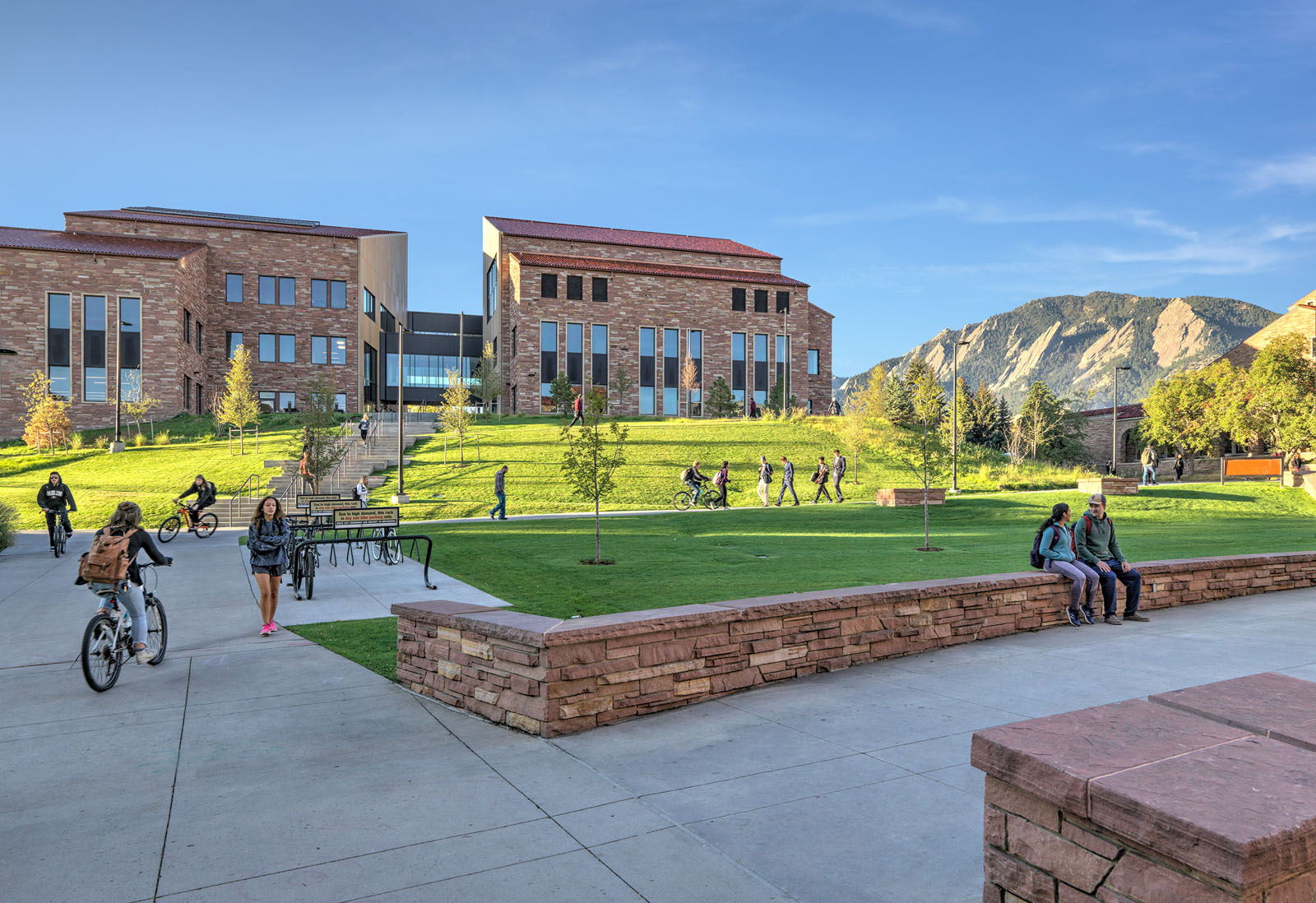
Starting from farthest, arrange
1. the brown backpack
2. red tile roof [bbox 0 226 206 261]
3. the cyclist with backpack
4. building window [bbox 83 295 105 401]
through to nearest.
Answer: building window [bbox 83 295 105 401] → red tile roof [bbox 0 226 206 261] → the cyclist with backpack → the brown backpack

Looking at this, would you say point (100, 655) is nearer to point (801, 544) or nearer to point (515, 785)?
point (515, 785)

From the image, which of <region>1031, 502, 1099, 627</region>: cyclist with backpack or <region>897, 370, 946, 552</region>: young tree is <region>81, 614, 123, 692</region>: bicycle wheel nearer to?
<region>1031, 502, 1099, 627</region>: cyclist with backpack

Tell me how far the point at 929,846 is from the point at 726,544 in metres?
13.4

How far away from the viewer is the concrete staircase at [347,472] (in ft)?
84.0

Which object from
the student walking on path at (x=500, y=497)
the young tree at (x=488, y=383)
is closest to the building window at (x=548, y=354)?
the young tree at (x=488, y=383)

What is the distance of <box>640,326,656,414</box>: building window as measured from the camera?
59750mm

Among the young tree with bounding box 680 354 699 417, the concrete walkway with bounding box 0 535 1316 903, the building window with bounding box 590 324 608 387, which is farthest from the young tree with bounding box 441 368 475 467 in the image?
the concrete walkway with bounding box 0 535 1316 903

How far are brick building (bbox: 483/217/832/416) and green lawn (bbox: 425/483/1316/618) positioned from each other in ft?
115

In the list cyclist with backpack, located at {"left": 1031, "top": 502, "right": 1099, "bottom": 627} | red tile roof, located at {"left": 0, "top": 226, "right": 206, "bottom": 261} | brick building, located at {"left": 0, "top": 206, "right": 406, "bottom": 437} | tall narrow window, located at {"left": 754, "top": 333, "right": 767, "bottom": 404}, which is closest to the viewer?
cyclist with backpack, located at {"left": 1031, "top": 502, "right": 1099, "bottom": 627}

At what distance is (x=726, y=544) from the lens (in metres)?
16.9

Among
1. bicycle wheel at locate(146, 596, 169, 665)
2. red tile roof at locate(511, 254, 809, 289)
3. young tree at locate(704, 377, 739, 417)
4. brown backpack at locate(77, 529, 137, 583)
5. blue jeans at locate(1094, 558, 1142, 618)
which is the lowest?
bicycle wheel at locate(146, 596, 169, 665)

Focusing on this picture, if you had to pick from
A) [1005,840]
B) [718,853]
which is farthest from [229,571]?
[1005,840]

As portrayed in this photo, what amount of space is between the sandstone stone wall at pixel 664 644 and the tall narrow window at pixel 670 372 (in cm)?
5251

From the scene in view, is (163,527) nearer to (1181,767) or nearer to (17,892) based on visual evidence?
(17,892)
